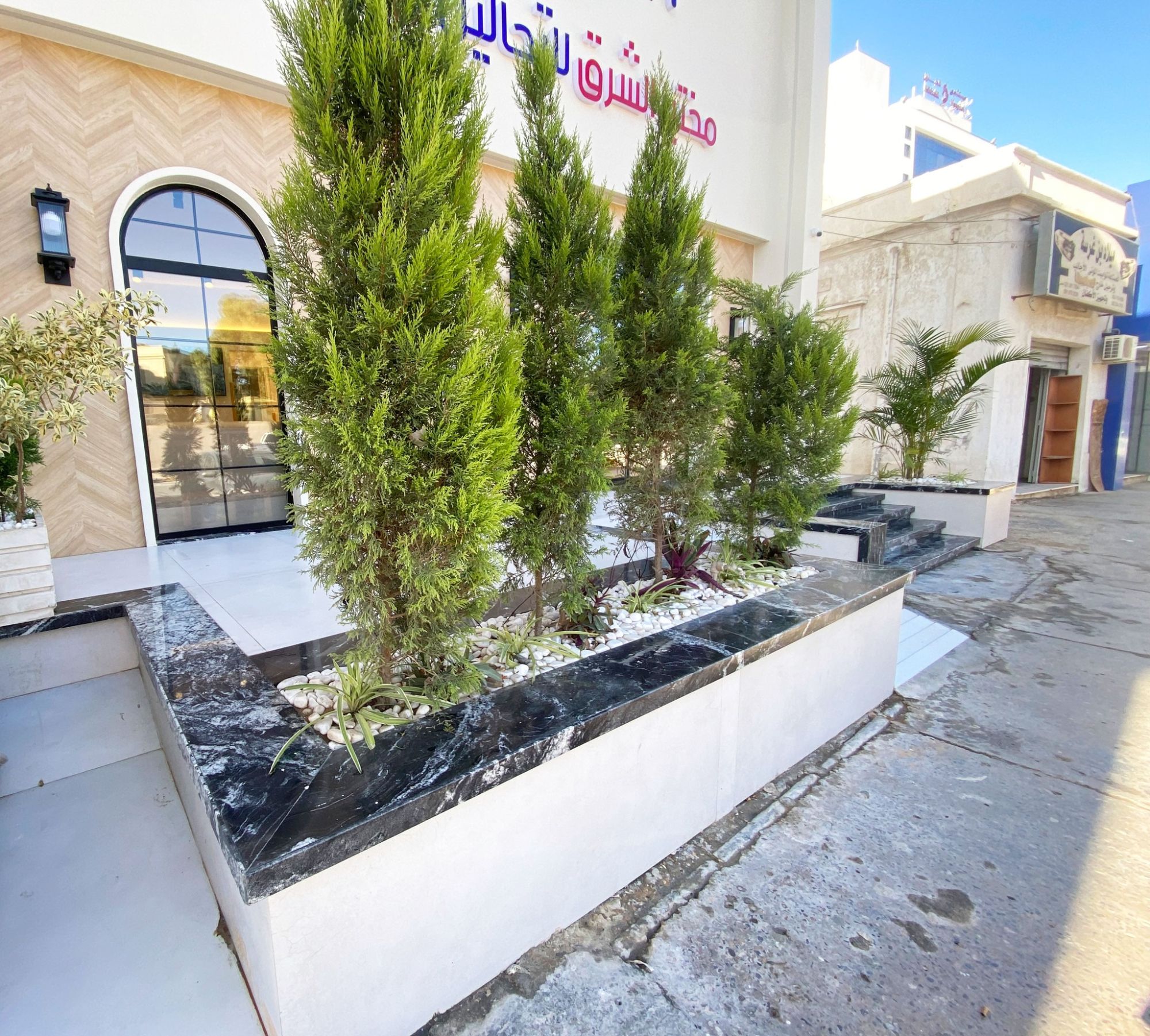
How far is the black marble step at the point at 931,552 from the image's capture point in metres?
5.98

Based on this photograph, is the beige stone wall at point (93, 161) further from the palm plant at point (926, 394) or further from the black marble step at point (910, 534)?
the palm plant at point (926, 394)

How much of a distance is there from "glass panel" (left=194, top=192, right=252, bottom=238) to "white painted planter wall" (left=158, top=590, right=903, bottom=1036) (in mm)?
4186

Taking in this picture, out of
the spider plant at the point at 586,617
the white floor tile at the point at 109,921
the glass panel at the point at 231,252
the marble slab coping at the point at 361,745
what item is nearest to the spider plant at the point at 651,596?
the spider plant at the point at 586,617

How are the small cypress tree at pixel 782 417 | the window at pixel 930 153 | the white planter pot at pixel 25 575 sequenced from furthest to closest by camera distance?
1. the window at pixel 930 153
2. the small cypress tree at pixel 782 417
3. the white planter pot at pixel 25 575

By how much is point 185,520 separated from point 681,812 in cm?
470

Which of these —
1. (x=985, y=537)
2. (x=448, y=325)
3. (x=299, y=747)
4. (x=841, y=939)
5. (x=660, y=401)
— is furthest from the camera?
(x=985, y=537)

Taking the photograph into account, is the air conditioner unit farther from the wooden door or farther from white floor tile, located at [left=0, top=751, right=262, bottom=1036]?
white floor tile, located at [left=0, top=751, right=262, bottom=1036]

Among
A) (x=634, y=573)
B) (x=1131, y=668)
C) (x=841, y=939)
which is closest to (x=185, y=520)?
(x=634, y=573)

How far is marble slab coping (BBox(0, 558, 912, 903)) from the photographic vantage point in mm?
1201

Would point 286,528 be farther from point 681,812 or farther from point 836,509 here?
point 836,509

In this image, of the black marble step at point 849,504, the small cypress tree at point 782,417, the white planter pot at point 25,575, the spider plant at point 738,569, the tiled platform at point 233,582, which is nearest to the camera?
the white planter pot at point 25,575

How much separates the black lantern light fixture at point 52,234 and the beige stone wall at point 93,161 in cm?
8

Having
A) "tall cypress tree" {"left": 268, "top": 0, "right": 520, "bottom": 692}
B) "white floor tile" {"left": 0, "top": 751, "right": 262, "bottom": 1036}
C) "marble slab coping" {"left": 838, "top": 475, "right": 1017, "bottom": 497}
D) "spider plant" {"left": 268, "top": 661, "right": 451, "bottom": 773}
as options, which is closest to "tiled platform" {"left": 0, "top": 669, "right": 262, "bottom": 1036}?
"white floor tile" {"left": 0, "top": 751, "right": 262, "bottom": 1036}

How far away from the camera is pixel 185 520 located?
4852mm
